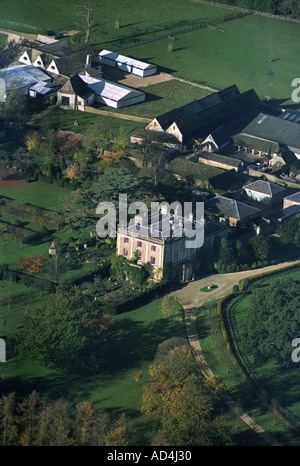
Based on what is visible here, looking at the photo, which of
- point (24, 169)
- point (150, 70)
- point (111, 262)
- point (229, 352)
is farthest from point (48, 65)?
point (229, 352)

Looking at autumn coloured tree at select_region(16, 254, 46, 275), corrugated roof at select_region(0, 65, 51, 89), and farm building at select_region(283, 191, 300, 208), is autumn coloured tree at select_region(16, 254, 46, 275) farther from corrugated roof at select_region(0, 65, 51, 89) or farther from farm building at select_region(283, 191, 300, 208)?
corrugated roof at select_region(0, 65, 51, 89)

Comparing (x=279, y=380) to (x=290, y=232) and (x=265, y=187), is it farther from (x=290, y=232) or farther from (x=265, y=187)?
(x=265, y=187)

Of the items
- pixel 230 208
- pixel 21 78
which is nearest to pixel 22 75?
pixel 21 78

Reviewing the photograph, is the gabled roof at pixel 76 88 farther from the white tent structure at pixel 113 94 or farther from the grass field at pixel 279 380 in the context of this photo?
the grass field at pixel 279 380

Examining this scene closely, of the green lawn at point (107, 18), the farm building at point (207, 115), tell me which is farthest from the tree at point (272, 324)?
the green lawn at point (107, 18)

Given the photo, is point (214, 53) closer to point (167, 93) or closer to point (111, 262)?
point (167, 93)

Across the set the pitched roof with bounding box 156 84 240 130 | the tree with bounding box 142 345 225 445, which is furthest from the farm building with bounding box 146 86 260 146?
the tree with bounding box 142 345 225 445

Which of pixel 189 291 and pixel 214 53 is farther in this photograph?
pixel 214 53
